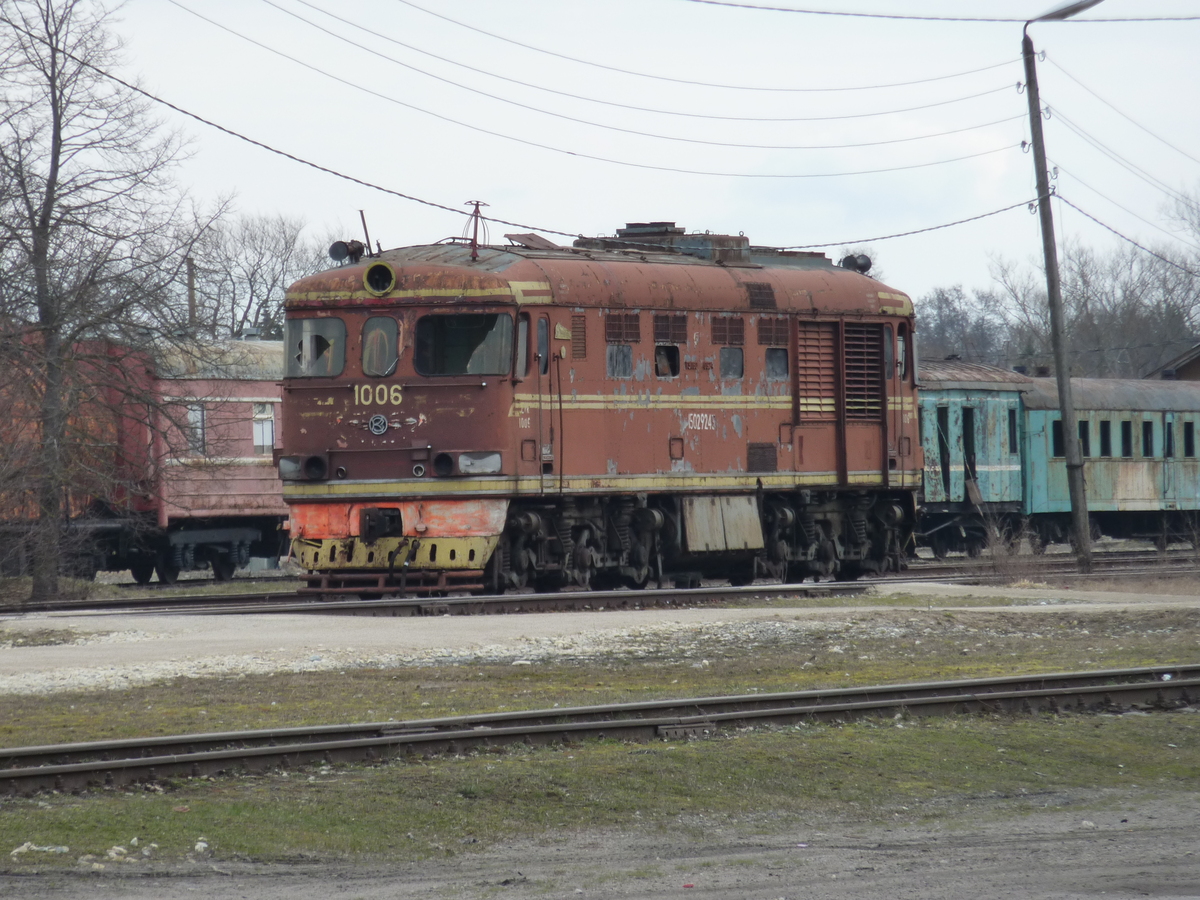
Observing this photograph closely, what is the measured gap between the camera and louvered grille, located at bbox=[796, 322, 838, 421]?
20500 mm

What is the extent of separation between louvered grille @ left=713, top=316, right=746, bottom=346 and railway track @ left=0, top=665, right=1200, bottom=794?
27.3ft

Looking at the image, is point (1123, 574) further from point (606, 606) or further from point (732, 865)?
point (732, 865)

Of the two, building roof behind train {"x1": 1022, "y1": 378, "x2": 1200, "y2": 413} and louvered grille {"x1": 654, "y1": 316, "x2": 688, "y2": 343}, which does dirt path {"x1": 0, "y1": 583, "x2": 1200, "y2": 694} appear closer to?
louvered grille {"x1": 654, "y1": 316, "x2": 688, "y2": 343}

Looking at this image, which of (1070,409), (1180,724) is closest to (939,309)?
(1070,409)

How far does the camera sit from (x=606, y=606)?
17.4m

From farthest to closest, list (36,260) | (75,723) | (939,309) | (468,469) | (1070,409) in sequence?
(939,309) → (1070,409) → (36,260) → (468,469) → (75,723)

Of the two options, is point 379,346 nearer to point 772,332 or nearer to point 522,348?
point 522,348

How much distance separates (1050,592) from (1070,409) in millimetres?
7412

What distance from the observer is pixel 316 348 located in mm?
17891

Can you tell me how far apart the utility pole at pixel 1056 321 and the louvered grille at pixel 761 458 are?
7803 mm

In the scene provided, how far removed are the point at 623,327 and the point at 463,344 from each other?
7.16 ft

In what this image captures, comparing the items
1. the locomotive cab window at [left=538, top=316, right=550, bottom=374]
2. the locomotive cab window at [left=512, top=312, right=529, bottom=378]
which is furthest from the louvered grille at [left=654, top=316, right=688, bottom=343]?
the locomotive cab window at [left=512, top=312, right=529, bottom=378]

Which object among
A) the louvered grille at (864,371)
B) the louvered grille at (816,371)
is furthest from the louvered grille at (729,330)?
the louvered grille at (864,371)

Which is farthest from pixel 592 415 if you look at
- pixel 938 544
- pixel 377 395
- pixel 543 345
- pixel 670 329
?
pixel 938 544
